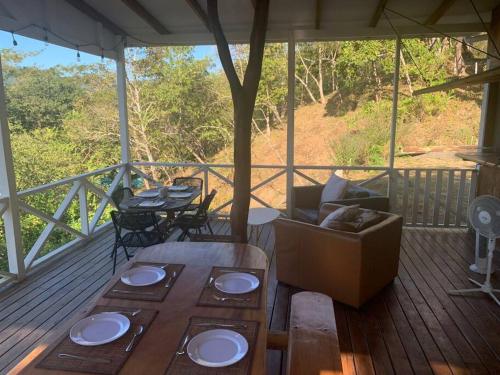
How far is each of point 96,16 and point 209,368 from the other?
196 inches

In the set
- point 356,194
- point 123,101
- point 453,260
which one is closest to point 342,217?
point 356,194

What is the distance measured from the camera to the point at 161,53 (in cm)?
1038

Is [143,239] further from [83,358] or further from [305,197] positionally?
[83,358]

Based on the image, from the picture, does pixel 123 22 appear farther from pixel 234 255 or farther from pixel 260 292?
pixel 260 292

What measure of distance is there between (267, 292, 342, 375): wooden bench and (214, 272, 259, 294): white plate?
279 millimetres

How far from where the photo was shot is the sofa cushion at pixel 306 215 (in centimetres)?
454

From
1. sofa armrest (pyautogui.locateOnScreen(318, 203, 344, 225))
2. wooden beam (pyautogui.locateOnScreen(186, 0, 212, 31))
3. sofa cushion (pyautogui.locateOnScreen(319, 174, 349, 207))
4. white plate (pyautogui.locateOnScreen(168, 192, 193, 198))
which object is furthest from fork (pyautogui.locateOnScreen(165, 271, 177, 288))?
wooden beam (pyautogui.locateOnScreen(186, 0, 212, 31))

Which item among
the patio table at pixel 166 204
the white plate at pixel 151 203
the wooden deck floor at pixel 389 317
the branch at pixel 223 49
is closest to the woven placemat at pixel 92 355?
the wooden deck floor at pixel 389 317

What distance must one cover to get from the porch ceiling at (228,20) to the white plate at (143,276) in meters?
3.36

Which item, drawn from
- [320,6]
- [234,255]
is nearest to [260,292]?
[234,255]

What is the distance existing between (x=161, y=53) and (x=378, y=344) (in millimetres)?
9619

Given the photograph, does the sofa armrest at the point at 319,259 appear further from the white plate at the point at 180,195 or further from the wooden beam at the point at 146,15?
the wooden beam at the point at 146,15

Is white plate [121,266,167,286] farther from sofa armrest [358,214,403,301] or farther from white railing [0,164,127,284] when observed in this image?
white railing [0,164,127,284]

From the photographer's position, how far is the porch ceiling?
4.52 meters
